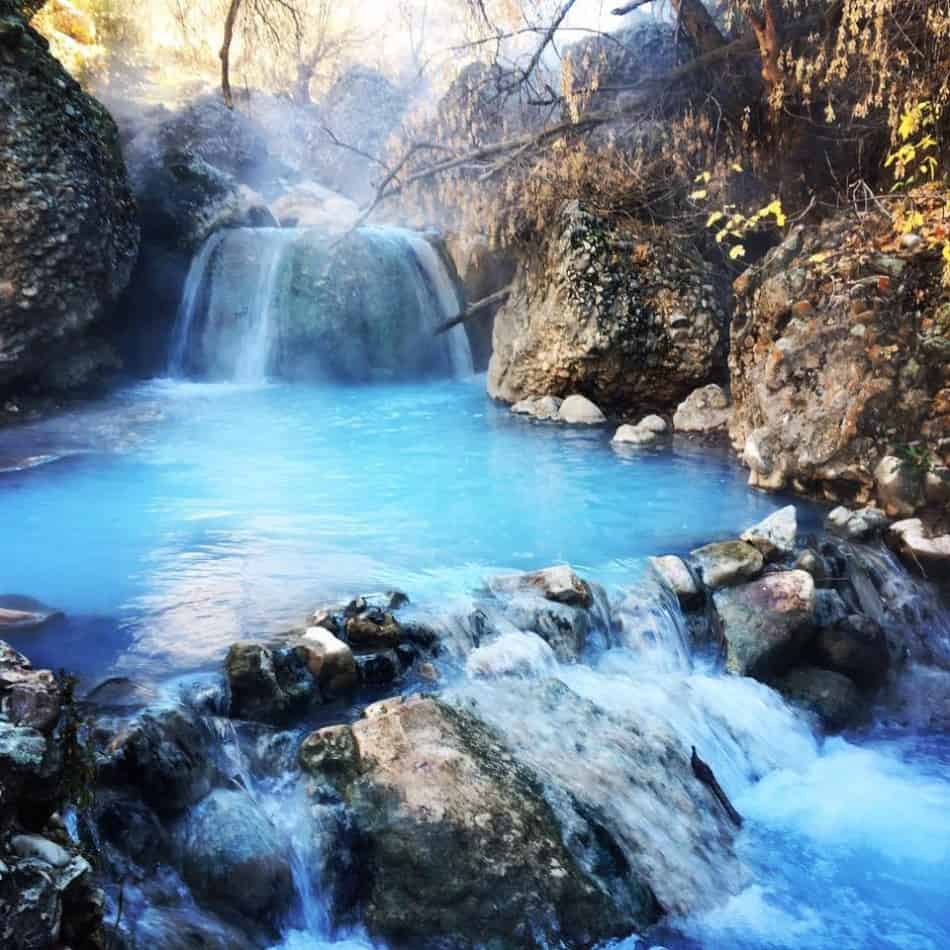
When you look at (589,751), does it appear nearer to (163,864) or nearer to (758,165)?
(163,864)

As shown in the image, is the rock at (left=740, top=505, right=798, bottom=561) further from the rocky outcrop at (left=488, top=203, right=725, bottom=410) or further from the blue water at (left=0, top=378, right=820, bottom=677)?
the rocky outcrop at (left=488, top=203, right=725, bottom=410)

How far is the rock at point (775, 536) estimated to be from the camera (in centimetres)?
518

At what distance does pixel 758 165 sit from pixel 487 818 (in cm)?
733

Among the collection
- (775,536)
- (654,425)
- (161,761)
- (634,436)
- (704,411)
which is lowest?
(161,761)

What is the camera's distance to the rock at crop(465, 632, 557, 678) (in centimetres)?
398

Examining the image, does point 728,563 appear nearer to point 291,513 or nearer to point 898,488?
point 898,488

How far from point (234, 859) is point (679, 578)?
9.95 feet

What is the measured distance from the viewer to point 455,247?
13.7m

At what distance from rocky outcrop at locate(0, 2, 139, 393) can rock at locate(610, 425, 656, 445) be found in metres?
6.56

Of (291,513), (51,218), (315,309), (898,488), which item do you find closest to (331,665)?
(291,513)

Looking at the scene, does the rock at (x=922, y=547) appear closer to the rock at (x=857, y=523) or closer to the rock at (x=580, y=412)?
the rock at (x=857, y=523)

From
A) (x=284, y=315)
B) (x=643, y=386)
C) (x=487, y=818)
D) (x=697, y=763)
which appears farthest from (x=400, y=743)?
(x=284, y=315)

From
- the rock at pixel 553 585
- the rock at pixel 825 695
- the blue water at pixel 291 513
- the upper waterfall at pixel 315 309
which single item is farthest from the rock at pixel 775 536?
the upper waterfall at pixel 315 309

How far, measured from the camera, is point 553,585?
4602mm
